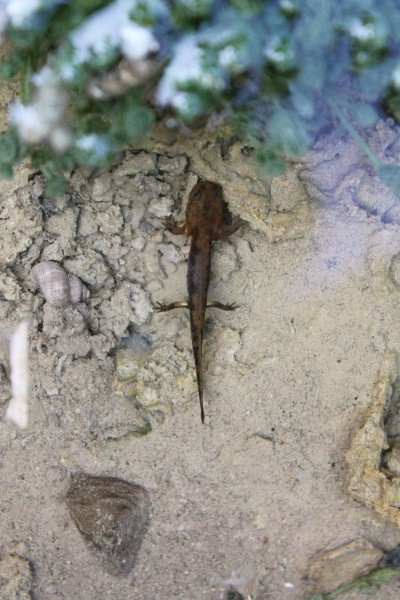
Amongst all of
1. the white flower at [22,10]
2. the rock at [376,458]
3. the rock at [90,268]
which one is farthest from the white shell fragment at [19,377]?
the rock at [376,458]

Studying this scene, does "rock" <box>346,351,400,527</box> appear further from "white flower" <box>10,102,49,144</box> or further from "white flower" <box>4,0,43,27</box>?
"white flower" <box>4,0,43,27</box>

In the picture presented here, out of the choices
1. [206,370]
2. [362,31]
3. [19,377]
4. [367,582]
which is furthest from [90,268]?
[367,582]

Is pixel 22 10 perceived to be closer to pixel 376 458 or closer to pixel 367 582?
pixel 376 458

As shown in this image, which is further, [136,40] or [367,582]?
[367,582]

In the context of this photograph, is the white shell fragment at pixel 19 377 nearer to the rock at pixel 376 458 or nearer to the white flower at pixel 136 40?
the white flower at pixel 136 40

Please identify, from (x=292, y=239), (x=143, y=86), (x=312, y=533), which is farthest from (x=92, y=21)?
(x=312, y=533)

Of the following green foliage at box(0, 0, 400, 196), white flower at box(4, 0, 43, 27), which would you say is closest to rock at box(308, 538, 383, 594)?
green foliage at box(0, 0, 400, 196)
